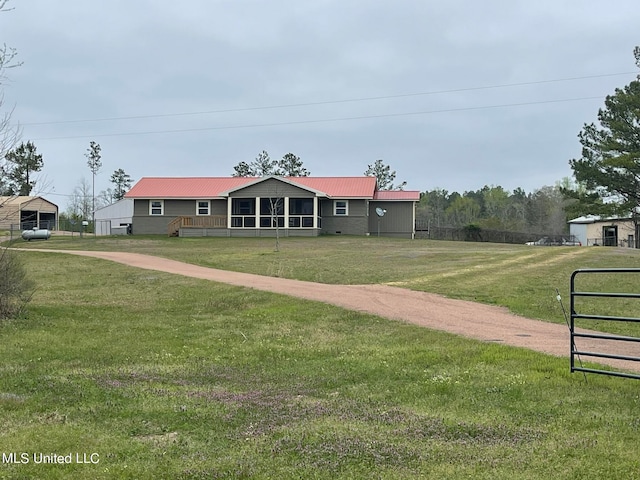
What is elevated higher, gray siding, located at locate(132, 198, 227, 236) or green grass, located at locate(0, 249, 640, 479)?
gray siding, located at locate(132, 198, 227, 236)

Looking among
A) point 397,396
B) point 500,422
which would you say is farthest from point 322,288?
point 500,422

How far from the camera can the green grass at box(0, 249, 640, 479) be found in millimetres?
4578

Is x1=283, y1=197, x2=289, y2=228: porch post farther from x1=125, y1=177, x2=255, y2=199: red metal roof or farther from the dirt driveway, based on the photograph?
the dirt driveway

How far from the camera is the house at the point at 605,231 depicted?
52.8 meters

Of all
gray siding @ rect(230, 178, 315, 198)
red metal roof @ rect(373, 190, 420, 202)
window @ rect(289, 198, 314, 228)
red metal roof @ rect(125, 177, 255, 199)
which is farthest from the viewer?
red metal roof @ rect(125, 177, 255, 199)

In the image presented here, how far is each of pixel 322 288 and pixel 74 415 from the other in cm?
1177

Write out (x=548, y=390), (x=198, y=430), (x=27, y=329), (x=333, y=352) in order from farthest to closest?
1. (x=27, y=329)
2. (x=333, y=352)
3. (x=548, y=390)
4. (x=198, y=430)

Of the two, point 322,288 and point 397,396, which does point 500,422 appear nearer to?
point 397,396

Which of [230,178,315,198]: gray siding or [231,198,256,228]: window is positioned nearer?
[230,178,315,198]: gray siding

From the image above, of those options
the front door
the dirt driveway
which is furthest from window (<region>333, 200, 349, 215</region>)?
the front door

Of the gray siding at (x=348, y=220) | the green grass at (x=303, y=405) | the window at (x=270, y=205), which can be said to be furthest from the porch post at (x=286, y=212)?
the green grass at (x=303, y=405)

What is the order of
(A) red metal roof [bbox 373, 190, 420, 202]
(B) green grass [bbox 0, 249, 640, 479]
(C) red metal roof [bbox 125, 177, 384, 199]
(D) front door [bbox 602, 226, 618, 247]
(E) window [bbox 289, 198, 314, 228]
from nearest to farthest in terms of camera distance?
(B) green grass [bbox 0, 249, 640, 479]
(E) window [bbox 289, 198, 314, 228]
(C) red metal roof [bbox 125, 177, 384, 199]
(A) red metal roof [bbox 373, 190, 420, 202]
(D) front door [bbox 602, 226, 618, 247]

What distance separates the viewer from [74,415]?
5.98m

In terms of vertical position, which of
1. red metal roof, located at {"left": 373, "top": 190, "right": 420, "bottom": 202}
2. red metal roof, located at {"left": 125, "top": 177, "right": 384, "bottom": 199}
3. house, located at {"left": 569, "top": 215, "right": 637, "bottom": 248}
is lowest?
house, located at {"left": 569, "top": 215, "right": 637, "bottom": 248}
